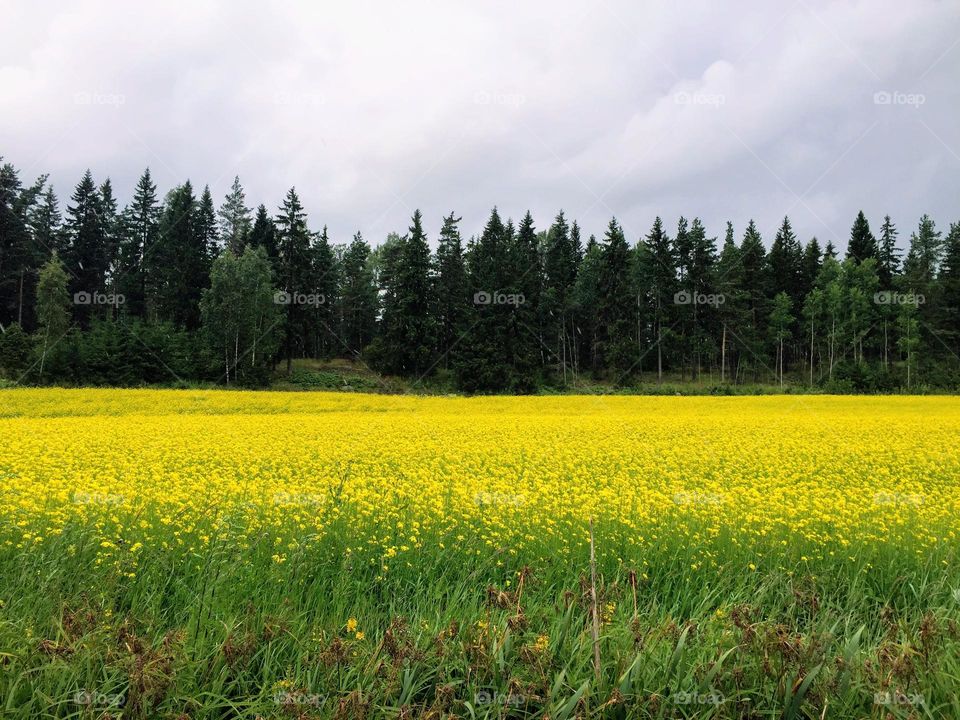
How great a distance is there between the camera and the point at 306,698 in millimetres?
2945

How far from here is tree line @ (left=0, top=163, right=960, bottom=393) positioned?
47562mm

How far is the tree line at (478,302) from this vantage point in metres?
47.6

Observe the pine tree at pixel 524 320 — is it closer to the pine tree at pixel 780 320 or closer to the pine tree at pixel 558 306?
the pine tree at pixel 558 306

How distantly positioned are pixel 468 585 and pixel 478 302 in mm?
47054

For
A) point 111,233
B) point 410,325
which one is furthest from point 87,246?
point 410,325

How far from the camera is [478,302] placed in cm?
5144

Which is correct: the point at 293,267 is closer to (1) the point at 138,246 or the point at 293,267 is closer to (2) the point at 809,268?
(1) the point at 138,246

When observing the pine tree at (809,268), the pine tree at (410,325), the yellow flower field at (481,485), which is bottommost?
the yellow flower field at (481,485)

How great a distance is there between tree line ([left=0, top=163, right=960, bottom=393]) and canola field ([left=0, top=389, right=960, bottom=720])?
1484 inches

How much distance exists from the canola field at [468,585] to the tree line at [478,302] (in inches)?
1484

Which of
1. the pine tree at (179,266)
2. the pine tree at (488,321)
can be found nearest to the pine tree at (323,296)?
the pine tree at (179,266)

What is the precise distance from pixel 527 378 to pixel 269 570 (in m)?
44.6

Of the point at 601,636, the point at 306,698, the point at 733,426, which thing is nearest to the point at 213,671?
the point at 306,698

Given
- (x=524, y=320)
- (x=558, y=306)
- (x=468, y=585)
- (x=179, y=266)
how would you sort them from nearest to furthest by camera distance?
(x=468, y=585) < (x=524, y=320) < (x=179, y=266) < (x=558, y=306)
